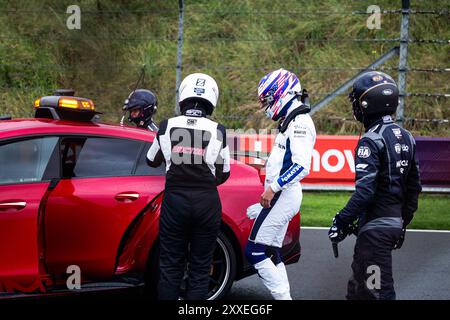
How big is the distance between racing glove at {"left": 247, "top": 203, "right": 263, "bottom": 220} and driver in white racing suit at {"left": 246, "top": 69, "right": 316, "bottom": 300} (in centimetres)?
9

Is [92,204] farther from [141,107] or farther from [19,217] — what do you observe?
[141,107]

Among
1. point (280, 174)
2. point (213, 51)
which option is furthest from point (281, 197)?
point (213, 51)

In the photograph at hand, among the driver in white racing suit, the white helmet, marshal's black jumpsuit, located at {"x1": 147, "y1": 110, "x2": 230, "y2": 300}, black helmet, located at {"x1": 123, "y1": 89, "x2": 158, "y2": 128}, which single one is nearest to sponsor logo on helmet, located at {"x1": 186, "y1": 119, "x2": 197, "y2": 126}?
marshal's black jumpsuit, located at {"x1": 147, "y1": 110, "x2": 230, "y2": 300}

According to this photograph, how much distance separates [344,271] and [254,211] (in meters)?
2.20

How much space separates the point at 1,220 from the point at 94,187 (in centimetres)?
76

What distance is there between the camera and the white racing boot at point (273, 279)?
21.1 feet

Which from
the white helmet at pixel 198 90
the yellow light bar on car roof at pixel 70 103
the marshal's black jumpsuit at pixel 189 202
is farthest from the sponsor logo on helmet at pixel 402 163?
the yellow light bar on car roof at pixel 70 103

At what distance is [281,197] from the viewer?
650 cm

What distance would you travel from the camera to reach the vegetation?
57.9ft

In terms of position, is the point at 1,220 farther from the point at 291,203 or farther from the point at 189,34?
the point at 189,34

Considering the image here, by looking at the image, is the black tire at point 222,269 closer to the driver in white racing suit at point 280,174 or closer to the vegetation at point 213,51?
the driver in white racing suit at point 280,174

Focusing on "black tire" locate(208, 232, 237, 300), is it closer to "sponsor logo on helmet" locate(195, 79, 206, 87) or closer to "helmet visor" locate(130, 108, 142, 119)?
"sponsor logo on helmet" locate(195, 79, 206, 87)

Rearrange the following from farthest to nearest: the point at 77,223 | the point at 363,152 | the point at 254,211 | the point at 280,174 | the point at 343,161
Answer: the point at 343,161
the point at 254,211
the point at 280,174
the point at 77,223
the point at 363,152

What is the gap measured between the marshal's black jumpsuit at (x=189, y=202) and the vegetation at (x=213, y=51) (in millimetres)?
10842
